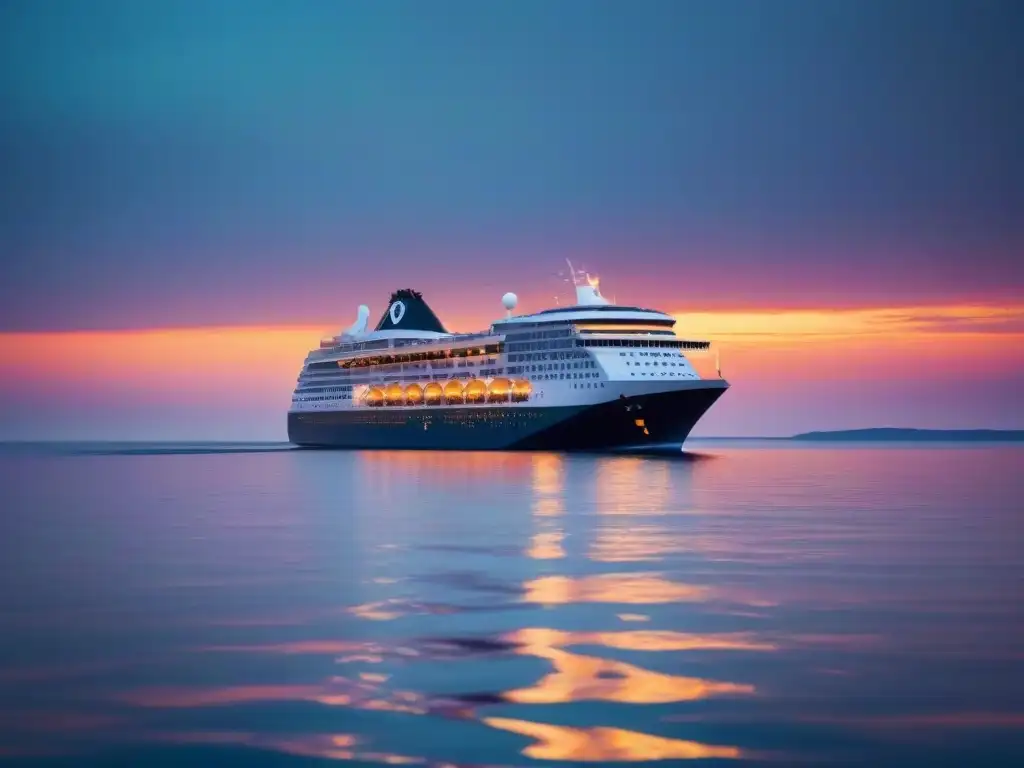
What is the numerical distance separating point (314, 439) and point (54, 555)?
376 ft

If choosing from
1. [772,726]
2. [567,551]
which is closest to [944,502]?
[567,551]

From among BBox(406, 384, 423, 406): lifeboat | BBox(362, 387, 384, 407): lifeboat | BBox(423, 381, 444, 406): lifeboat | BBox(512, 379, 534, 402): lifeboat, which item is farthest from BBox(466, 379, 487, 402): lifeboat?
BBox(362, 387, 384, 407): lifeboat

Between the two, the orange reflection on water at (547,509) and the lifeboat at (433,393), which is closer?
the orange reflection on water at (547,509)

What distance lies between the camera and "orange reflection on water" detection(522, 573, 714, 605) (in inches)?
878

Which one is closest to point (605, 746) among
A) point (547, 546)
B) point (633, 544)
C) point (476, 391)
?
point (547, 546)

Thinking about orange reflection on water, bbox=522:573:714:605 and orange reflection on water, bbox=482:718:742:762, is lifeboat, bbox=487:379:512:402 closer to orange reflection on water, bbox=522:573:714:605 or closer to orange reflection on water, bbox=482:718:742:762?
orange reflection on water, bbox=522:573:714:605

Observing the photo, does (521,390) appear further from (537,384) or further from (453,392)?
(453,392)

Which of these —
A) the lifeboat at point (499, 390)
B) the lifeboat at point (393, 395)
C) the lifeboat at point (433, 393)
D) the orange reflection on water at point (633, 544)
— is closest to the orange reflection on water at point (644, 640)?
the orange reflection on water at point (633, 544)

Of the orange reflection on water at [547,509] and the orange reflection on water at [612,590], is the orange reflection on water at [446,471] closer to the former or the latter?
the orange reflection on water at [547,509]

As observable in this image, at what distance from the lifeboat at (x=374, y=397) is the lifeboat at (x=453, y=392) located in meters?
15.0

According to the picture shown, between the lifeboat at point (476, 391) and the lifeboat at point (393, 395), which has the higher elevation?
the lifeboat at point (393, 395)

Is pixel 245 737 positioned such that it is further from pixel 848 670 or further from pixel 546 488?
pixel 546 488

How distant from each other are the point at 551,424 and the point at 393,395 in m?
32.5

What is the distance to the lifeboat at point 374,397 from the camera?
128750 millimetres
